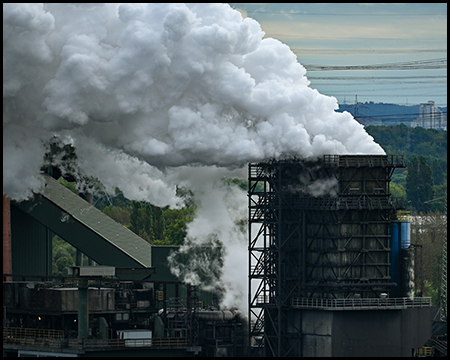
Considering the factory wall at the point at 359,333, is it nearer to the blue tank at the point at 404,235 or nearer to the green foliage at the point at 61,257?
the blue tank at the point at 404,235

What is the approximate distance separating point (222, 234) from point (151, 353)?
52.2ft

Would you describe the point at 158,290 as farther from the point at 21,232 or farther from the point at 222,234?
the point at 21,232

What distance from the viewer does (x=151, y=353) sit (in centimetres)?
9494

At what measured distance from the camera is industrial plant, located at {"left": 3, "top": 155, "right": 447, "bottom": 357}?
9412 centimetres

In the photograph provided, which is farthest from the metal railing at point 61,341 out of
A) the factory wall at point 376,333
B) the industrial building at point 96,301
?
the factory wall at point 376,333

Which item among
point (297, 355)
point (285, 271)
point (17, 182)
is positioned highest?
point (17, 182)

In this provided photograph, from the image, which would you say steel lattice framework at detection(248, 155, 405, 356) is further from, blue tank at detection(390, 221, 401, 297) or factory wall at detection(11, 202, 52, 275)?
factory wall at detection(11, 202, 52, 275)

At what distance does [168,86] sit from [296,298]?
19.8 m

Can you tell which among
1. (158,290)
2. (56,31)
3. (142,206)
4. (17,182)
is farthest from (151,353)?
(142,206)

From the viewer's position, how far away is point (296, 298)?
95375 millimetres

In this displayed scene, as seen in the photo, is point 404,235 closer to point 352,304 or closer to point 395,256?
point 395,256

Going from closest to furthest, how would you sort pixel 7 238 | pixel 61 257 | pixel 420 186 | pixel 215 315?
1. pixel 215 315
2. pixel 7 238
3. pixel 61 257
4. pixel 420 186

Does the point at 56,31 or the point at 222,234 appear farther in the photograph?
the point at 222,234

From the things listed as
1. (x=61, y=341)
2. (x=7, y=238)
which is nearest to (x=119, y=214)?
(x=7, y=238)
